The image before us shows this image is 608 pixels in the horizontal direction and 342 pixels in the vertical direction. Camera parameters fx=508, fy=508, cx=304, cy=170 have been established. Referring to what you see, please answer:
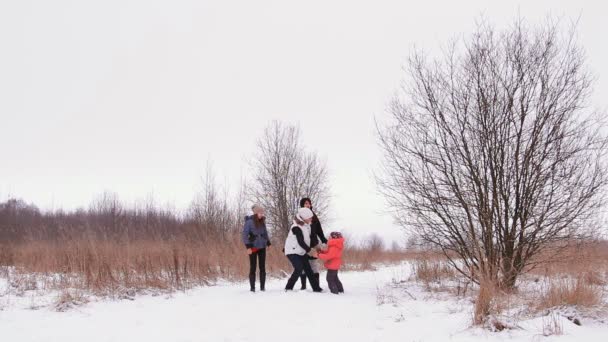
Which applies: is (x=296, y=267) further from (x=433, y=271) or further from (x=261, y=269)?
(x=433, y=271)

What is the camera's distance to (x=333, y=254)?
10344 mm

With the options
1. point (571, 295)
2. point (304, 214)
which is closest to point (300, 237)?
point (304, 214)

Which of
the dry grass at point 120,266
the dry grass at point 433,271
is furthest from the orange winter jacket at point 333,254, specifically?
the dry grass at point 120,266

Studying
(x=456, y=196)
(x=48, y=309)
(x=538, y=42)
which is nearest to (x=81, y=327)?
(x=48, y=309)

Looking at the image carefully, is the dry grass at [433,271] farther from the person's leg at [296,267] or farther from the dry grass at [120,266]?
the dry grass at [120,266]

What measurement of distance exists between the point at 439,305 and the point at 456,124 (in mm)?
3691

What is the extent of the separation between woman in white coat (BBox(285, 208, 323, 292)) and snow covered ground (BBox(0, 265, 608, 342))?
0.53 m

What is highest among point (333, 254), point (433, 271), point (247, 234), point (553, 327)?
point (247, 234)

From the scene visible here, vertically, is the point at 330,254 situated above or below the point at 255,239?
below

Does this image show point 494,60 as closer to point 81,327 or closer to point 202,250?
point 81,327

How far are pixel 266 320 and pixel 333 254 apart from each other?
3042mm

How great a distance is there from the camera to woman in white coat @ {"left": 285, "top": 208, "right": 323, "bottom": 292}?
1040 centimetres

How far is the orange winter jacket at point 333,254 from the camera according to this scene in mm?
10328

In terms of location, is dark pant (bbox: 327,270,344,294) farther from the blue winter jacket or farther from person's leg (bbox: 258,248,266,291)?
the blue winter jacket
